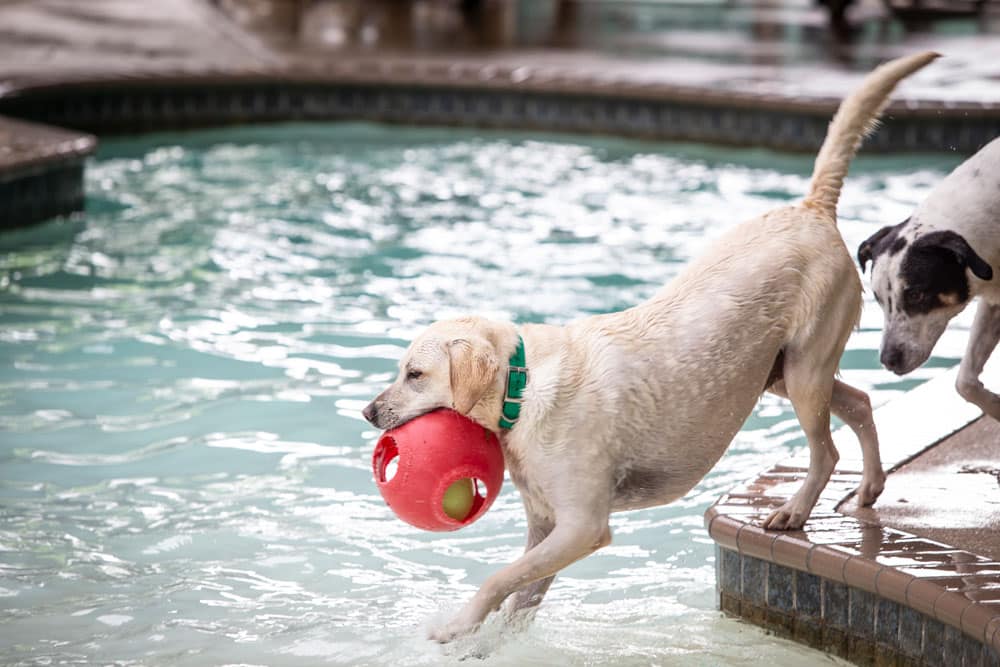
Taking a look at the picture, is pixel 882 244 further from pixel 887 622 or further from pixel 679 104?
pixel 679 104

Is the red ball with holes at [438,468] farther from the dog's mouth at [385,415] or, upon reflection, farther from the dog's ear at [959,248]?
the dog's ear at [959,248]

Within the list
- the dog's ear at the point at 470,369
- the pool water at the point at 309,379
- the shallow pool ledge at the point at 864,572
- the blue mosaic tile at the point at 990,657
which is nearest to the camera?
the blue mosaic tile at the point at 990,657

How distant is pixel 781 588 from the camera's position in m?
4.23

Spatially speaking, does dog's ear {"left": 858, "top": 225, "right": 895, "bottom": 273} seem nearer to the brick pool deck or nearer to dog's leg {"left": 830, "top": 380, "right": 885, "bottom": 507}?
dog's leg {"left": 830, "top": 380, "right": 885, "bottom": 507}

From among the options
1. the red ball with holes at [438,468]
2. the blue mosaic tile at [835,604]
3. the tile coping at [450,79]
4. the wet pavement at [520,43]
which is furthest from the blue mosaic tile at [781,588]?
the wet pavement at [520,43]

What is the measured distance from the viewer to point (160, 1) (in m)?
16.0

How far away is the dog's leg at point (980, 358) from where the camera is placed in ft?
15.3

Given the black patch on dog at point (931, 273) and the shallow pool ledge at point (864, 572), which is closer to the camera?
the shallow pool ledge at point (864, 572)

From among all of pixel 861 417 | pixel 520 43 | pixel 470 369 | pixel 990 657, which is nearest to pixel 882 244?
pixel 861 417

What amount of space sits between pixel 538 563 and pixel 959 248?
1.58m

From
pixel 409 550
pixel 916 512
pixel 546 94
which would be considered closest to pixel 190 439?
pixel 409 550

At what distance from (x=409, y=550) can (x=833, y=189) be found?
2.00m

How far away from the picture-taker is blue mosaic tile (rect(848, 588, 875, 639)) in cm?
401

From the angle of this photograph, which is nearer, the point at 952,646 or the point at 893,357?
the point at 952,646
